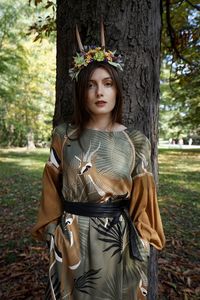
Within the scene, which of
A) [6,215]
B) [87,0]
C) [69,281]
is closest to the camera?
[69,281]

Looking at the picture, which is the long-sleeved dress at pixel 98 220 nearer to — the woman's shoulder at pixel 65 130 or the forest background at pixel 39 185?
the woman's shoulder at pixel 65 130

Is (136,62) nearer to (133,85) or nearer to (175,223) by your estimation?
(133,85)

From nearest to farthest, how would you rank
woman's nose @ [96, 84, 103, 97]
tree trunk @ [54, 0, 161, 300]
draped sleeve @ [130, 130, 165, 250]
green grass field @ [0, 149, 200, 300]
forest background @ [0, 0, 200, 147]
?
1. woman's nose @ [96, 84, 103, 97]
2. draped sleeve @ [130, 130, 165, 250]
3. tree trunk @ [54, 0, 161, 300]
4. green grass field @ [0, 149, 200, 300]
5. forest background @ [0, 0, 200, 147]

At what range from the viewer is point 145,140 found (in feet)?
6.12

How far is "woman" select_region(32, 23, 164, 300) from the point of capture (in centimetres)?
173

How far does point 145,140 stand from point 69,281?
878 mm

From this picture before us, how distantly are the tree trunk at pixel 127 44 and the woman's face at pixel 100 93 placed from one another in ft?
0.95

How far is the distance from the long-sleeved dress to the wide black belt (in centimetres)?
2

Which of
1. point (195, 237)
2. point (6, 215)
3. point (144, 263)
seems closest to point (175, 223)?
point (195, 237)

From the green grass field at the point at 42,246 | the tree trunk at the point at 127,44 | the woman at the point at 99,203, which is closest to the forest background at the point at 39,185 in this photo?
the green grass field at the point at 42,246

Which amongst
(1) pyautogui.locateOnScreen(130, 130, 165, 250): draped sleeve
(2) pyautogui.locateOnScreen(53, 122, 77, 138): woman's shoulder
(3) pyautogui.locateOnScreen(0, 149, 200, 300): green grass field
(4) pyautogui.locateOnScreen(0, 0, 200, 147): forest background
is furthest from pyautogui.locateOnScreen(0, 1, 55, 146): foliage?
(1) pyautogui.locateOnScreen(130, 130, 165, 250): draped sleeve

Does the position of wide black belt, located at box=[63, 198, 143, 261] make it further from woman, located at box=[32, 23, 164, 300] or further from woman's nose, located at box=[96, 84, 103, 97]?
woman's nose, located at box=[96, 84, 103, 97]

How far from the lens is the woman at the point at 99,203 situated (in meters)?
1.73

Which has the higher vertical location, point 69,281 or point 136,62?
point 136,62
